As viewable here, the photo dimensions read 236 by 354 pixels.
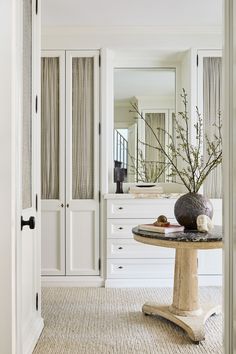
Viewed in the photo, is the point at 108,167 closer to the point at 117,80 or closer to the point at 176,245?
the point at 117,80

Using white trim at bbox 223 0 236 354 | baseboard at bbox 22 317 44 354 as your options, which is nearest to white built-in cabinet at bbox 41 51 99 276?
baseboard at bbox 22 317 44 354

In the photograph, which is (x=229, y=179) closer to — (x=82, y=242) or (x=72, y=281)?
(x=82, y=242)

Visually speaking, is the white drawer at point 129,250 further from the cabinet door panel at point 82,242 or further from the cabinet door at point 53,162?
the cabinet door at point 53,162

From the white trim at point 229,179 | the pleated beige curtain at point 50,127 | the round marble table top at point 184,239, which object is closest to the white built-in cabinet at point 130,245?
the pleated beige curtain at point 50,127

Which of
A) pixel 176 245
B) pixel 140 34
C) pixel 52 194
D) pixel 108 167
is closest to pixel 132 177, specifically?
pixel 108 167

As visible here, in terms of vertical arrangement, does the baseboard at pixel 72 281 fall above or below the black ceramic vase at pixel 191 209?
below

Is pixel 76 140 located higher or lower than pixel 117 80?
lower

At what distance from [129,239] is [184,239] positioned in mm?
1476

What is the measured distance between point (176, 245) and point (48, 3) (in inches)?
95.7

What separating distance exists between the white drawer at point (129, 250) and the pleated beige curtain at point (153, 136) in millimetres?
819

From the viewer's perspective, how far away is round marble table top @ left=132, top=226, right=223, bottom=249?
270 cm

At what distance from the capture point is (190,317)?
2.96 meters

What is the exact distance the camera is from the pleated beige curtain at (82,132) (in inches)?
167

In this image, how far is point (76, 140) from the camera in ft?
13.9
